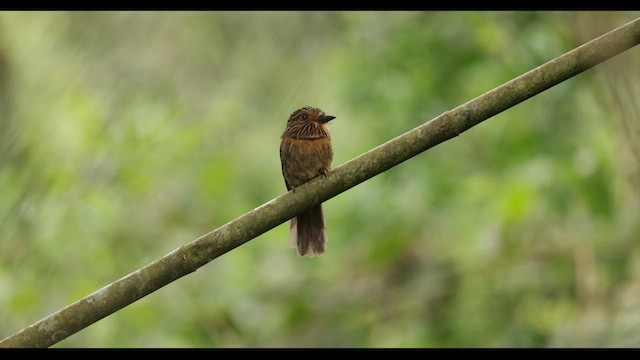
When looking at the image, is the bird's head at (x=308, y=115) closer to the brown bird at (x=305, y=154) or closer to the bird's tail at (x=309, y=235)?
the brown bird at (x=305, y=154)

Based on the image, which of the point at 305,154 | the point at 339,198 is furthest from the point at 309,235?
the point at 339,198

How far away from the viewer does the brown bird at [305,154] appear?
10.7 feet

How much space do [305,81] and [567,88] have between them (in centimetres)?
151

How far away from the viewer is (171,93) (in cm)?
447

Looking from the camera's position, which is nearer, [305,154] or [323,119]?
[305,154]

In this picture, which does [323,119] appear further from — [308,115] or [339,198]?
[339,198]

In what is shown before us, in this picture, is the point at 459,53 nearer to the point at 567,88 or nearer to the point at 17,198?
the point at 567,88

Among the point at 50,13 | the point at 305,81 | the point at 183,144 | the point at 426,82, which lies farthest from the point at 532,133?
the point at 50,13

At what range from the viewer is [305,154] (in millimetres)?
3232

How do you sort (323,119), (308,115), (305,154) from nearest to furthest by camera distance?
(305,154)
(323,119)
(308,115)

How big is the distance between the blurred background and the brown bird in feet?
0.98

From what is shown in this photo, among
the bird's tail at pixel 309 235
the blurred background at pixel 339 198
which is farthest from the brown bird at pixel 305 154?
the blurred background at pixel 339 198

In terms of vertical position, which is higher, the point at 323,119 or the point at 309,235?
the point at 323,119

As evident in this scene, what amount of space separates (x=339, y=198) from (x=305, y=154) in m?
2.77
